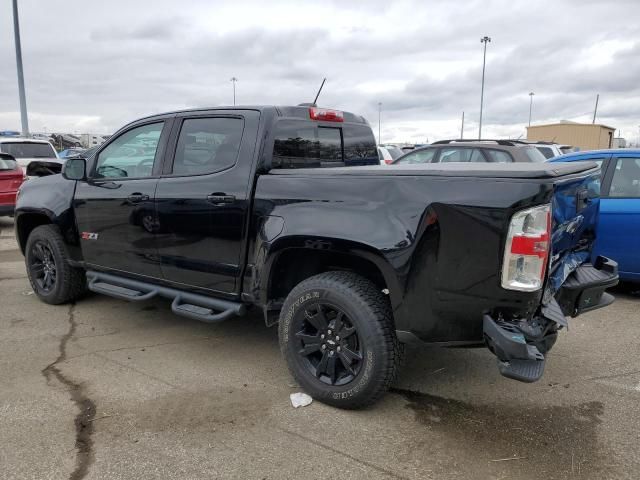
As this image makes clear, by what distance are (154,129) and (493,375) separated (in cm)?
324

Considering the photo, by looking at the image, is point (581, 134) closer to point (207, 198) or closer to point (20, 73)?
point (20, 73)

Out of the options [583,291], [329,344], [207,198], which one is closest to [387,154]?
[207,198]

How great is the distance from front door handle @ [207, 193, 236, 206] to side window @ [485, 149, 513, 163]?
19.1 feet

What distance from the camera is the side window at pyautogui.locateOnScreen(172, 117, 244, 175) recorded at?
3.78 metres

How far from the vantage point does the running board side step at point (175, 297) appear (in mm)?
3746

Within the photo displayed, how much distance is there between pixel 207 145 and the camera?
3.94 m

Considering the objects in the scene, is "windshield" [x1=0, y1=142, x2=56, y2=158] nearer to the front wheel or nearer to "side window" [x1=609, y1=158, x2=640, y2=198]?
the front wheel

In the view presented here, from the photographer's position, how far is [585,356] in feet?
13.5

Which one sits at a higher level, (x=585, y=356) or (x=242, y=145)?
(x=242, y=145)

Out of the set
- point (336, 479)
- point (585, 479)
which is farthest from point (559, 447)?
point (336, 479)

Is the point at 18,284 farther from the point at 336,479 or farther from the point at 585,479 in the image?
the point at 585,479

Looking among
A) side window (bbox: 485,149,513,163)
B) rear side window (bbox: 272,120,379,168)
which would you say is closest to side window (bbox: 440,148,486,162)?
side window (bbox: 485,149,513,163)

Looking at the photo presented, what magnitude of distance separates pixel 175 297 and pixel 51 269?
200 cm

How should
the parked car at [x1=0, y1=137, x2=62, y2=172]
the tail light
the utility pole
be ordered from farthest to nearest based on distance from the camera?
A: 1. the utility pole
2. the parked car at [x1=0, y1=137, x2=62, y2=172]
3. the tail light
